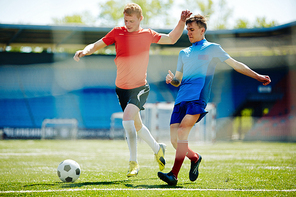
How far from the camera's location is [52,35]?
23.1 metres

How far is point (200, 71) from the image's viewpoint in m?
3.60

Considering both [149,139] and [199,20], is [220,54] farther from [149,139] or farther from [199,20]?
[149,139]

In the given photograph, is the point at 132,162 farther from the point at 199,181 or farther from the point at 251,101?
the point at 251,101

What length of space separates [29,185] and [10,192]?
1.52 ft

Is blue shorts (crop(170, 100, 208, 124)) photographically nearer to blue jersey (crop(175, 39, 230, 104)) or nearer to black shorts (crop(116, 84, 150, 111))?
blue jersey (crop(175, 39, 230, 104))

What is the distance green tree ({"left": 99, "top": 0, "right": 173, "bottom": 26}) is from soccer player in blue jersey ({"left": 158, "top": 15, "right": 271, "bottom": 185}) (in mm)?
33379

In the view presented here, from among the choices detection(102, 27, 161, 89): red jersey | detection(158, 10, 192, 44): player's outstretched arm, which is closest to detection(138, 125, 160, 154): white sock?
detection(102, 27, 161, 89): red jersey

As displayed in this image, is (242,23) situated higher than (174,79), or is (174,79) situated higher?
(242,23)

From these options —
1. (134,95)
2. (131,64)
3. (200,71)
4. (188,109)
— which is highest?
(131,64)

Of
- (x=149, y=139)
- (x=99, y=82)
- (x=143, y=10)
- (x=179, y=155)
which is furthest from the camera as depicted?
(x=143, y=10)

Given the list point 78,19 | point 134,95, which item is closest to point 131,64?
point 134,95

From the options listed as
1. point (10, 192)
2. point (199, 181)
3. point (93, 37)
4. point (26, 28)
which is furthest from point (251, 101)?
point (10, 192)

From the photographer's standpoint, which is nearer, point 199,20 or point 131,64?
point 199,20

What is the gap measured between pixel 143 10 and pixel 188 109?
33870 millimetres
